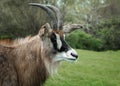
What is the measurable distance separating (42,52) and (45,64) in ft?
0.81


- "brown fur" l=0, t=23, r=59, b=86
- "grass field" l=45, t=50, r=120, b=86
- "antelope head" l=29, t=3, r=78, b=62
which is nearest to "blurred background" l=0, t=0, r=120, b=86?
"grass field" l=45, t=50, r=120, b=86

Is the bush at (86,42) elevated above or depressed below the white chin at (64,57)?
below

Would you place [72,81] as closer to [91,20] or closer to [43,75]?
[43,75]

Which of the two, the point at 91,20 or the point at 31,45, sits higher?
the point at 31,45

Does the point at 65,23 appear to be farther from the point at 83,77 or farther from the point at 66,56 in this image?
the point at 66,56

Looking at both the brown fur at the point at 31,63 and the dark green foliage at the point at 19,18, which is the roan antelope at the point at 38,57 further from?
the dark green foliage at the point at 19,18

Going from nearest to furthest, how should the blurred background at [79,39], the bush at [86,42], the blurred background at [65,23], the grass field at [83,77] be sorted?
the grass field at [83,77], the blurred background at [79,39], the blurred background at [65,23], the bush at [86,42]

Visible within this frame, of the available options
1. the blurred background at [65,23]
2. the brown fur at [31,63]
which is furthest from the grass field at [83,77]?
the brown fur at [31,63]

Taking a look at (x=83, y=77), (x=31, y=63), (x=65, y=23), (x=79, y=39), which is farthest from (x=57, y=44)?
(x=79, y=39)

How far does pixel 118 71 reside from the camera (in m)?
16.0

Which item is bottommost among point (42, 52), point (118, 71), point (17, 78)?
point (118, 71)

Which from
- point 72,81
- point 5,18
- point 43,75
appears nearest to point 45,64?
point 43,75

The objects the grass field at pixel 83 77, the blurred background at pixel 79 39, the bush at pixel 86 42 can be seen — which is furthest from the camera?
the bush at pixel 86 42

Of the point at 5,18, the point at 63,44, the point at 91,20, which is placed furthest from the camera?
the point at 91,20
